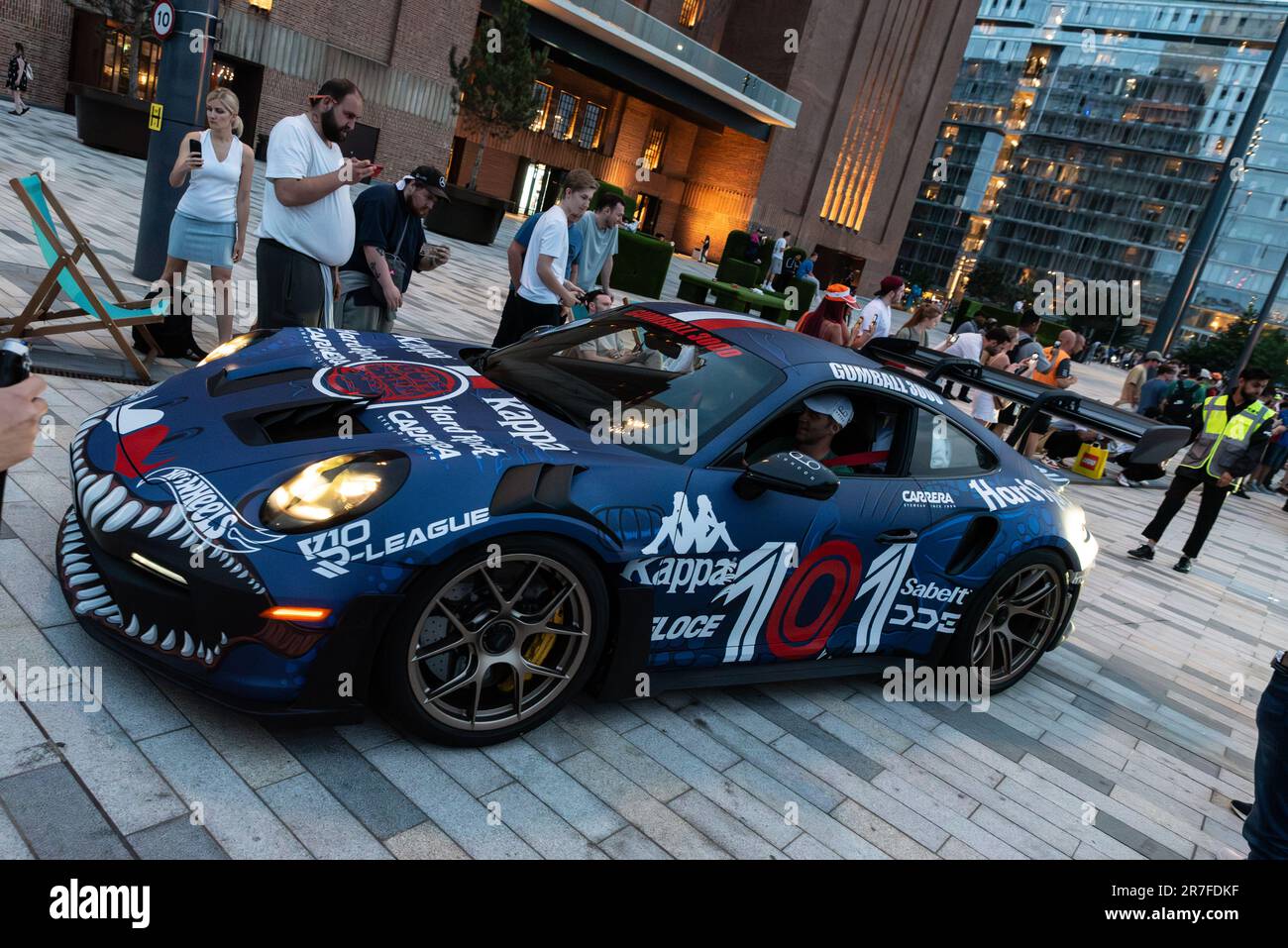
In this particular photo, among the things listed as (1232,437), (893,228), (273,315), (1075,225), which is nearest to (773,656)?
(273,315)

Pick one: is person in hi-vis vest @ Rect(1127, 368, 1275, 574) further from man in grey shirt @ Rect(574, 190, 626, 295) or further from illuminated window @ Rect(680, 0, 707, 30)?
illuminated window @ Rect(680, 0, 707, 30)

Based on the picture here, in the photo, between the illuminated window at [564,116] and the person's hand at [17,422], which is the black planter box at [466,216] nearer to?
the person's hand at [17,422]

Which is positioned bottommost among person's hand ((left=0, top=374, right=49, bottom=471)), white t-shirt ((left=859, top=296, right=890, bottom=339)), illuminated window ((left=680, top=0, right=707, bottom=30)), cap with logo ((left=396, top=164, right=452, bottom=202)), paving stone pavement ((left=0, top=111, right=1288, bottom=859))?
paving stone pavement ((left=0, top=111, right=1288, bottom=859))

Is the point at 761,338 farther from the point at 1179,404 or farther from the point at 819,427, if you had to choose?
the point at 1179,404

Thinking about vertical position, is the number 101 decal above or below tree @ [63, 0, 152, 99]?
below

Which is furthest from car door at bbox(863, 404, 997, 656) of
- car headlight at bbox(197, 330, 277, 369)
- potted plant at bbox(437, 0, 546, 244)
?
potted plant at bbox(437, 0, 546, 244)

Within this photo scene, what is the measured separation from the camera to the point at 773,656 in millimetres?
3602

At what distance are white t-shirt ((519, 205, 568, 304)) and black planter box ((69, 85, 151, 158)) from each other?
14536 mm

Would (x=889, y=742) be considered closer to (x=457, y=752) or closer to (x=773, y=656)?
(x=773, y=656)

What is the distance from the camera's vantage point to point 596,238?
22.3 feet

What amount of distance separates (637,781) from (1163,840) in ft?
7.64

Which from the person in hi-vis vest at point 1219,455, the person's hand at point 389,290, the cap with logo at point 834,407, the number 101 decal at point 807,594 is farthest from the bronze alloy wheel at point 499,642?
the person in hi-vis vest at point 1219,455

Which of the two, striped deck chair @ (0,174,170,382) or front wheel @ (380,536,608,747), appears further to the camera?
striped deck chair @ (0,174,170,382)

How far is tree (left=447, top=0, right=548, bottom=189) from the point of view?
74.5 ft
